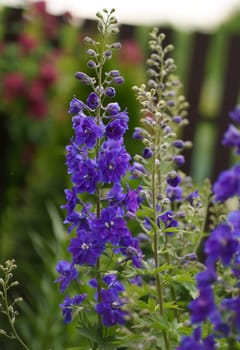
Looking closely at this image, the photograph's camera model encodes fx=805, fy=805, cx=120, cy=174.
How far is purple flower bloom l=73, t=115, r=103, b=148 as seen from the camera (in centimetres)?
130

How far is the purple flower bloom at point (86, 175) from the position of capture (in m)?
1.27

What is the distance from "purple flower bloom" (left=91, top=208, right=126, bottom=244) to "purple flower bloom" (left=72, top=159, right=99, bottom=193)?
0.05 metres

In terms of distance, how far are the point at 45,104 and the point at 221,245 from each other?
4219 millimetres

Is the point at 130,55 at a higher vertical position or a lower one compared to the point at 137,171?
higher

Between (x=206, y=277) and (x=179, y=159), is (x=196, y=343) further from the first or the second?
(x=179, y=159)

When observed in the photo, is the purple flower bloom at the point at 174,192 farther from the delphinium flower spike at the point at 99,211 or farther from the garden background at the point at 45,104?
the garden background at the point at 45,104

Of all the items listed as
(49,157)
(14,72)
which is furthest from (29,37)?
(49,157)

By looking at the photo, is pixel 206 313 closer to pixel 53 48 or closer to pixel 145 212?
pixel 145 212

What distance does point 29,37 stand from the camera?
5176 mm

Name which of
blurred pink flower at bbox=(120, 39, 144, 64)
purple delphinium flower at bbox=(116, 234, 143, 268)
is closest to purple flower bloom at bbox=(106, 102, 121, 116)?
purple delphinium flower at bbox=(116, 234, 143, 268)

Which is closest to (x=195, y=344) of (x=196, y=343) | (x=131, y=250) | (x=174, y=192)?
(x=196, y=343)

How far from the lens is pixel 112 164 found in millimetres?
1281

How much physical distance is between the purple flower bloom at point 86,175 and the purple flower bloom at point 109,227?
0.18 ft

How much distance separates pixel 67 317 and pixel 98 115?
336 millimetres
